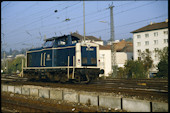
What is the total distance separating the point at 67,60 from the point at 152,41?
4861 centimetres

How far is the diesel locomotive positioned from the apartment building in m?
41.0

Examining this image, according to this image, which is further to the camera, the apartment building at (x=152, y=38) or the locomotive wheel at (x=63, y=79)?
the apartment building at (x=152, y=38)

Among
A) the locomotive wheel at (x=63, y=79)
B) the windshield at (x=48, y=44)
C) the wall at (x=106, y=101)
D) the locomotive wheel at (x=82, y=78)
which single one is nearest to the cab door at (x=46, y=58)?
the windshield at (x=48, y=44)

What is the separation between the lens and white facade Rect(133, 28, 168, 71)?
179 feet

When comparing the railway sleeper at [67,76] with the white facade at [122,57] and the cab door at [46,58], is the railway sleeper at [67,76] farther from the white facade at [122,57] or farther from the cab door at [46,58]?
the white facade at [122,57]

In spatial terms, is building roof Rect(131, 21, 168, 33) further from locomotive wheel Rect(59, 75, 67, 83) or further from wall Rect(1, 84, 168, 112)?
wall Rect(1, 84, 168, 112)

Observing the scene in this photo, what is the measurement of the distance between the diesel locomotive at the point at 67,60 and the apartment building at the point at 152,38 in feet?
135

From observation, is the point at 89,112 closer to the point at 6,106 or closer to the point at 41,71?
A: the point at 6,106

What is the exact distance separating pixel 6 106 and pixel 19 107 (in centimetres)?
101

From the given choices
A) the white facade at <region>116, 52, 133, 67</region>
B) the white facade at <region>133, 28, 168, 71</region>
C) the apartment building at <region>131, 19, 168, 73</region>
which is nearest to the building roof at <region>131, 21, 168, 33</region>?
the apartment building at <region>131, 19, 168, 73</region>

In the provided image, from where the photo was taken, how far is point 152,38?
58.2 metres

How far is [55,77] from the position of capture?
1585cm

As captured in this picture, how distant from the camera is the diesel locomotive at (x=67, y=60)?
47.4 ft

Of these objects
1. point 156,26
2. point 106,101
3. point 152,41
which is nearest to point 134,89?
point 106,101
